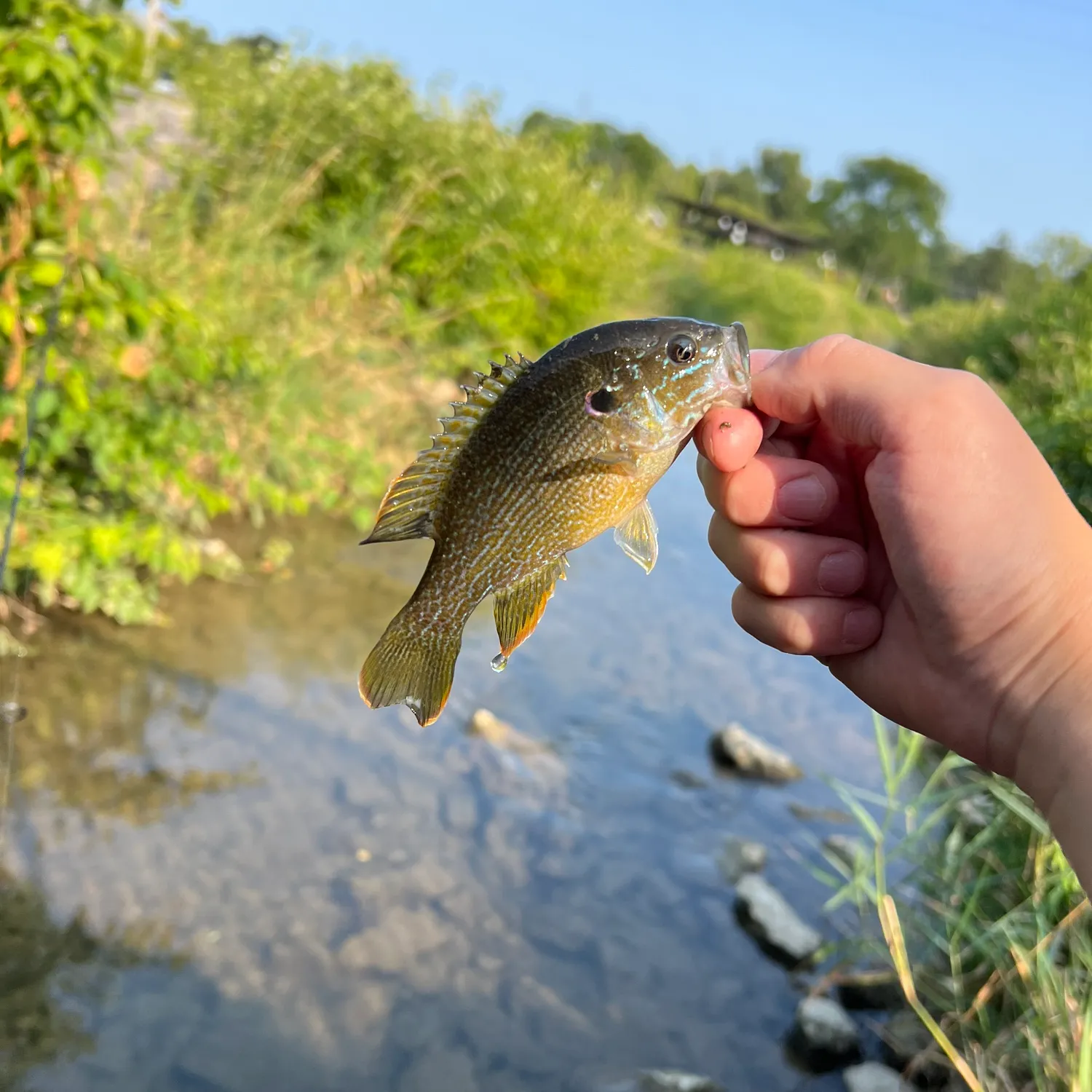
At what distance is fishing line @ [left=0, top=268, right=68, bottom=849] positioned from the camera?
4125 millimetres

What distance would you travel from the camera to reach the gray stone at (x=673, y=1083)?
4438 millimetres

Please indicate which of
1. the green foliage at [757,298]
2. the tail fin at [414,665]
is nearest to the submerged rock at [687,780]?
the tail fin at [414,665]

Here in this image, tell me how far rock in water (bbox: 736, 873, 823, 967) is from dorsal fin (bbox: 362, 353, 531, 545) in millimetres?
4774

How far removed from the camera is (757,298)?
29016mm

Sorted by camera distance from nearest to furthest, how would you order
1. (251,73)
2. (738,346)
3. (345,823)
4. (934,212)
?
(738,346)
(345,823)
(251,73)
(934,212)

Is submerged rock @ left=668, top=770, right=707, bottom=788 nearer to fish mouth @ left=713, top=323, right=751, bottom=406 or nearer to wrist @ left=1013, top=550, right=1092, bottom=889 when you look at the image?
wrist @ left=1013, top=550, right=1092, bottom=889

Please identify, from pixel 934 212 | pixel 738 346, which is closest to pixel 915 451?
pixel 738 346

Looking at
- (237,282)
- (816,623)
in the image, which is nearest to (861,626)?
(816,623)

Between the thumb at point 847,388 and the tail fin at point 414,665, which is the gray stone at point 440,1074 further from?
the thumb at point 847,388

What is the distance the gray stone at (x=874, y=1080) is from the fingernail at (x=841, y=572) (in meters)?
3.49

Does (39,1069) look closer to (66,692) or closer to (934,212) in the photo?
(66,692)

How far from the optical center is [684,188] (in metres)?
58.4

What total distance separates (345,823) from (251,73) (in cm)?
1024

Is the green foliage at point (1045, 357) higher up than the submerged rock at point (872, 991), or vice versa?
the green foliage at point (1045, 357)
